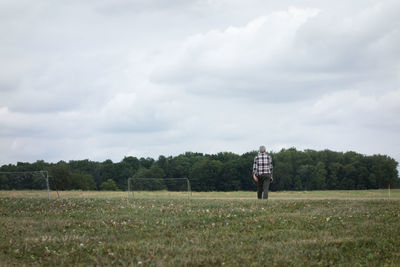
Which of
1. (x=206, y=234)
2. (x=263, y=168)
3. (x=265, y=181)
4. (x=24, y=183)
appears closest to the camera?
(x=206, y=234)

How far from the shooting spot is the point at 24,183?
27.2 metres

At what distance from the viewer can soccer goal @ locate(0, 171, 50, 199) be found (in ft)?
88.9

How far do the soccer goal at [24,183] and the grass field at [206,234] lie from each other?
731 centimetres

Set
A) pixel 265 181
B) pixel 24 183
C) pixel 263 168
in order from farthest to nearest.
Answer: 1. pixel 24 183
2. pixel 265 181
3. pixel 263 168

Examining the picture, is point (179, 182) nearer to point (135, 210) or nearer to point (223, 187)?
point (135, 210)

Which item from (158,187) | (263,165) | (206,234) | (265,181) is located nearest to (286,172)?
(158,187)

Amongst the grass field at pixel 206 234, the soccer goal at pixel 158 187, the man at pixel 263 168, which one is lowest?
the grass field at pixel 206 234

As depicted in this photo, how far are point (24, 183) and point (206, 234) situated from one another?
1704 centimetres

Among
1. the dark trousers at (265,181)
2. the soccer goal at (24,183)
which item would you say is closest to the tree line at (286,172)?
the soccer goal at (24,183)

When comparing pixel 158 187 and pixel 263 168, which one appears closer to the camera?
pixel 263 168

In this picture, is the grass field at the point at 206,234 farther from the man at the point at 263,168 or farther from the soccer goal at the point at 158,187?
the soccer goal at the point at 158,187

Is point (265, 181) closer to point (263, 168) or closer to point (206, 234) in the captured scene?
point (263, 168)

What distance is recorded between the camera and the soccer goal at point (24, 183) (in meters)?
27.1

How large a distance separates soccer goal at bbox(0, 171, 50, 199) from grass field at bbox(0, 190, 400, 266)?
731 centimetres
